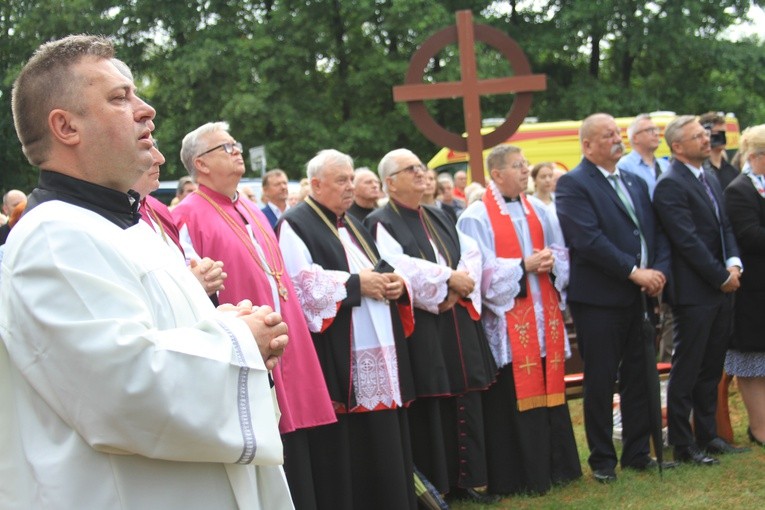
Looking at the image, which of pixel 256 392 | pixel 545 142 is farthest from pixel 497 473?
pixel 545 142

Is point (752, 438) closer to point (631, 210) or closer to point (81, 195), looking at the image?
point (631, 210)

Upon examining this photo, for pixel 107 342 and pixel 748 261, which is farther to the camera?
pixel 748 261

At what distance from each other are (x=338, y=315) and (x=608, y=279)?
1976 mm

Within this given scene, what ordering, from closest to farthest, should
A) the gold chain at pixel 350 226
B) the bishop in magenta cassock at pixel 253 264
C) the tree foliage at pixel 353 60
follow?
the bishop in magenta cassock at pixel 253 264
the gold chain at pixel 350 226
the tree foliage at pixel 353 60

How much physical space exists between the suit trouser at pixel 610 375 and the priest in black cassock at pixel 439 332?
69cm

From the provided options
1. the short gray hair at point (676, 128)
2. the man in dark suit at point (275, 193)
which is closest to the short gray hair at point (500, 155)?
the short gray hair at point (676, 128)

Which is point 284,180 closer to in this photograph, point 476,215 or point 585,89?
point 476,215

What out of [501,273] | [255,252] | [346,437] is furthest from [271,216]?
[255,252]

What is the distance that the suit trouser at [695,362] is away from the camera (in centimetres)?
688

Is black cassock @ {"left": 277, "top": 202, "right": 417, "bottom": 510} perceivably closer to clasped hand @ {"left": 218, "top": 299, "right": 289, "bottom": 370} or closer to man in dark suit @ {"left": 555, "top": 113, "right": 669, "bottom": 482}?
man in dark suit @ {"left": 555, "top": 113, "right": 669, "bottom": 482}

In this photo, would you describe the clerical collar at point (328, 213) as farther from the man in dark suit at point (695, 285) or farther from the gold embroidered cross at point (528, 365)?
the man in dark suit at point (695, 285)

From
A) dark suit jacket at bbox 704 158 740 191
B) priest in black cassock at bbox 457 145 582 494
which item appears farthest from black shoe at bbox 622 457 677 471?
dark suit jacket at bbox 704 158 740 191

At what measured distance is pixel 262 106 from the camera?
944 inches

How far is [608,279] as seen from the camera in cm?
659
